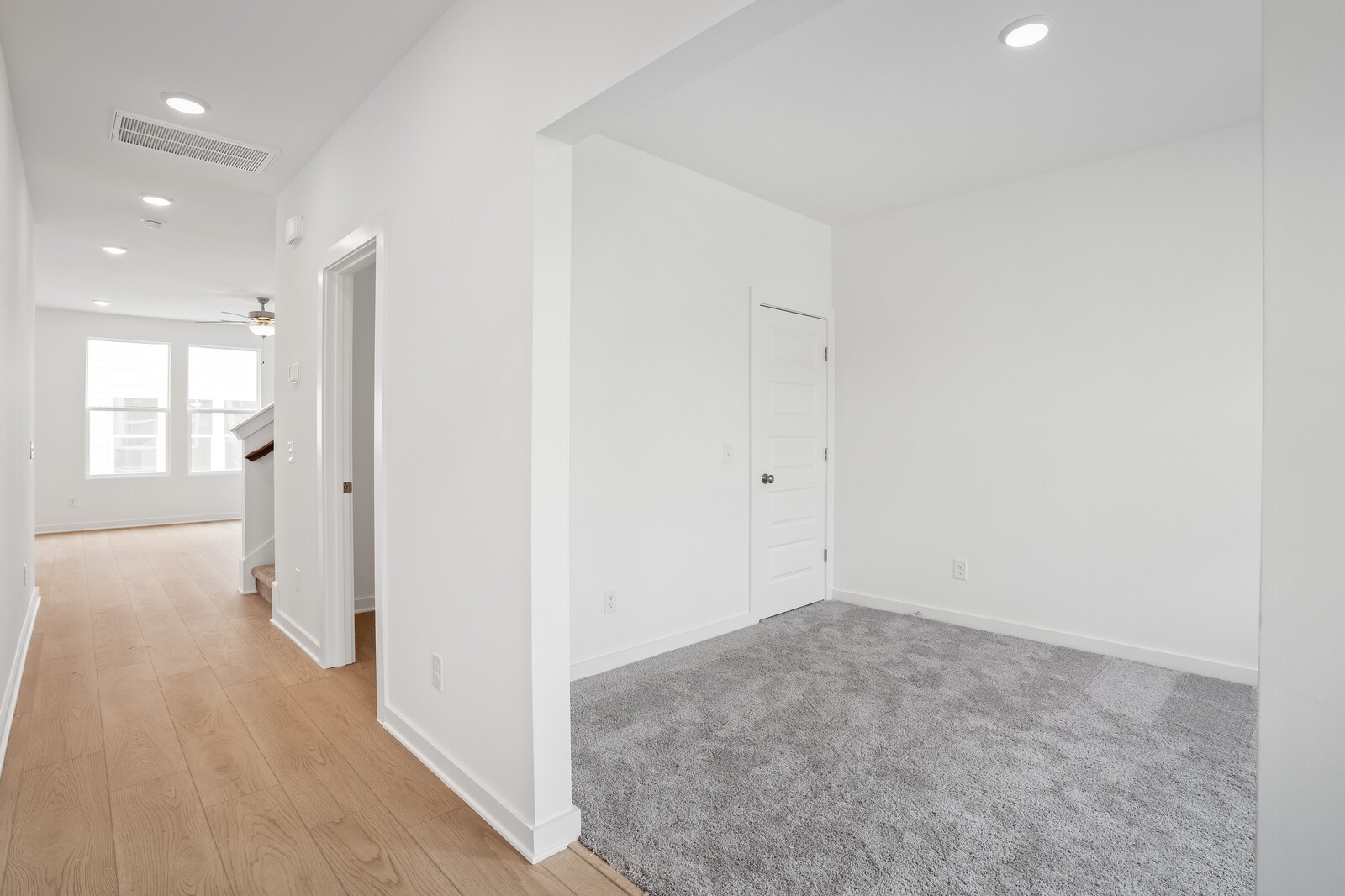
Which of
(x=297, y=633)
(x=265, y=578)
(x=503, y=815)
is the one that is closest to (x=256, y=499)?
(x=265, y=578)

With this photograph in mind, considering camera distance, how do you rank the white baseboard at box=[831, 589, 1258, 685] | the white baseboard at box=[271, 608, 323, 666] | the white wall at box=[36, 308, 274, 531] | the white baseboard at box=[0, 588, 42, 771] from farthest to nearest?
the white wall at box=[36, 308, 274, 531] < the white baseboard at box=[271, 608, 323, 666] < the white baseboard at box=[831, 589, 1258, 685] < the white baseboard at box=[0, 588, 42, 771]

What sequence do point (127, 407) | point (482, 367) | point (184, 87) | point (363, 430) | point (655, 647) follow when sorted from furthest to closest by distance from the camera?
point (127, 407) < point (363, 430) < point (655, 647) < point (184, 87) < point (482, 367)

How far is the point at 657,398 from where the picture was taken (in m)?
3.63

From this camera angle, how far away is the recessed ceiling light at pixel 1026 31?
238 cm

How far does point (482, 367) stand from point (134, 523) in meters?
8.73

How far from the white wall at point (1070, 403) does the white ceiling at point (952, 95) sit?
1.06 feet

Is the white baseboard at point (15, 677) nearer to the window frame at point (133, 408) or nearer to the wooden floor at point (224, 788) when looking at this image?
the wooden floor at point (224, 788)

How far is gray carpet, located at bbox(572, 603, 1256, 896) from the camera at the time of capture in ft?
5.95

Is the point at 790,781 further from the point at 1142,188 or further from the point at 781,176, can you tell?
the point at 1142,188

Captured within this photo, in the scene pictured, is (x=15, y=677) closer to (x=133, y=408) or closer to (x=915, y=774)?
(x=915, y=774)

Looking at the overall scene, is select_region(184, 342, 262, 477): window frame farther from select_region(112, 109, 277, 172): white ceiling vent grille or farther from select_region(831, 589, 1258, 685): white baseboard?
select_region(831, 589, 1258, 685): white baseboard

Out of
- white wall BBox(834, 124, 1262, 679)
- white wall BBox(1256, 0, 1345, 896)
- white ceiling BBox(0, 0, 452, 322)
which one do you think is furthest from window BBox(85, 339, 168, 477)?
white wall BBox(1256, 0, 1345, 896)

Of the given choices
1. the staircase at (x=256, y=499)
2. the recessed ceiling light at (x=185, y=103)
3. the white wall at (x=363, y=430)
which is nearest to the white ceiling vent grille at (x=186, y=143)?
the recessed ceiling light at (x=185, y=103)

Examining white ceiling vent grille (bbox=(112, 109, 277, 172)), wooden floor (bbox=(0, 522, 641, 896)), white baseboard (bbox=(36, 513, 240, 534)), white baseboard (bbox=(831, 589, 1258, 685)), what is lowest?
wooden floor (bbox=(0, 522, 641, 896))
